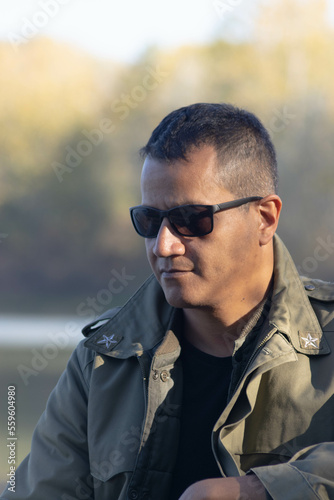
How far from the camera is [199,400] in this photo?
7.40 ft

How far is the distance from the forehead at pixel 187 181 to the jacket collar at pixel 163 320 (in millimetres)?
368

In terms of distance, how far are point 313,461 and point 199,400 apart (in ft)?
1.90

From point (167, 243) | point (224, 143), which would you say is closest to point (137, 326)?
point (167, 243)

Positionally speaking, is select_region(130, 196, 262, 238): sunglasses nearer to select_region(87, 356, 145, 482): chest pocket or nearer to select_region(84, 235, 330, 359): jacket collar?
select_region(84, 235, 330, 359): jacket collar

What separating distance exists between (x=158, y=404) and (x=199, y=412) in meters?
0.14

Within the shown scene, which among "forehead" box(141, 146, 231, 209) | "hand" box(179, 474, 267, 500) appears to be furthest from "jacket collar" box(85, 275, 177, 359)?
"hand" box(179, 474, 267, 500)

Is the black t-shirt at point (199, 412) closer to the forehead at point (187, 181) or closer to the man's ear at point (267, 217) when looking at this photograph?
the man's ear at point (267, 217)

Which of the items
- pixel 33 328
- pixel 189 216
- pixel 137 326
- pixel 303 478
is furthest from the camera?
pixel 33 328

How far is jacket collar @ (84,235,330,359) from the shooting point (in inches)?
84.4

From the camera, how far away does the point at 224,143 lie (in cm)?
228

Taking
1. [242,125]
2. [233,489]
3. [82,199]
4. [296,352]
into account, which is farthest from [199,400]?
[82,199]

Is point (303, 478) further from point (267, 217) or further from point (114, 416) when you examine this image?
point (267, 217)

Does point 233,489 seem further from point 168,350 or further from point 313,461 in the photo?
point 168,350

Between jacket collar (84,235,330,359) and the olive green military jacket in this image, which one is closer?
the olive green military jacket
